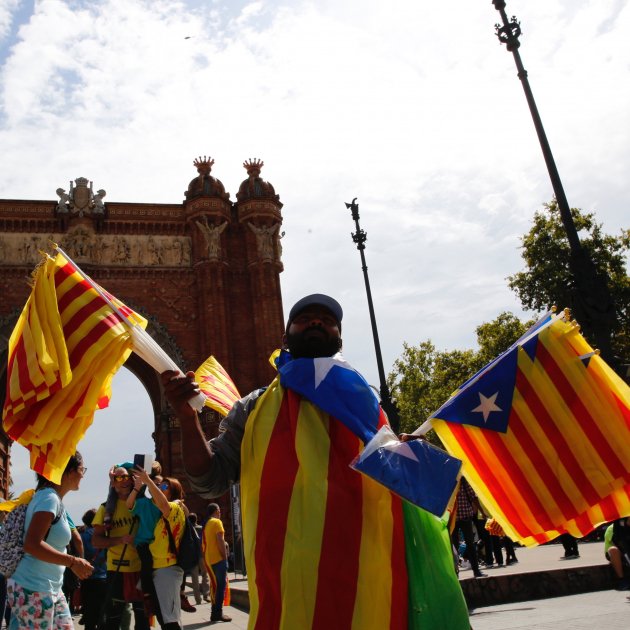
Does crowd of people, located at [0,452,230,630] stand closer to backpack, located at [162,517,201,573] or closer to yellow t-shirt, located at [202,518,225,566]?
backpack, located at [162,517,201,573]

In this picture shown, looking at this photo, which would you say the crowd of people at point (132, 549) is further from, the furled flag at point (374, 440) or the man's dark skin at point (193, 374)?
the furled flag at point (374, 440)

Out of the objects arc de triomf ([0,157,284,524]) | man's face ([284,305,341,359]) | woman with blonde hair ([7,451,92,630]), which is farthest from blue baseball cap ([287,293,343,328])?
arc de triomf ([0,157,284,524])

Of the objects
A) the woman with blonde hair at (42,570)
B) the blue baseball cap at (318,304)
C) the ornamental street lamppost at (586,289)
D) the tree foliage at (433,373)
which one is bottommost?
the woman with blonde hair at (42,570)

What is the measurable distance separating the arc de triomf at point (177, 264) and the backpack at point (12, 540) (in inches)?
782

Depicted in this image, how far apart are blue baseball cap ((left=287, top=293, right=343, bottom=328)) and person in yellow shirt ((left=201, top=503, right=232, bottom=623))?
6800 millimetres

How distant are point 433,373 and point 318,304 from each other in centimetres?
3915

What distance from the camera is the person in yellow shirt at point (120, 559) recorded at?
227 inches

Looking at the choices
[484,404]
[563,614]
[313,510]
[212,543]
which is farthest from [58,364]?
[212,543]

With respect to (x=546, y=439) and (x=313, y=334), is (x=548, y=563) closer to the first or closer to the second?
(x=546, y=439)

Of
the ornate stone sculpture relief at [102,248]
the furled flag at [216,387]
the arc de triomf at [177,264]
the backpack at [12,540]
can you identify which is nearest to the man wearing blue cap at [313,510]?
the furled flag at [216,387]

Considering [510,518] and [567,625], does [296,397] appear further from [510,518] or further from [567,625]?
[567,625]

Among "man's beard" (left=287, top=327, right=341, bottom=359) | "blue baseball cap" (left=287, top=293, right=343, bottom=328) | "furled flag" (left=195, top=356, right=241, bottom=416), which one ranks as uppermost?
"furled flag" (left=195, top=356, right=241, bottom=416)

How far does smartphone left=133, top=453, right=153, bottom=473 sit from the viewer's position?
5.17 metres

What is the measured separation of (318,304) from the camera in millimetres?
2881
